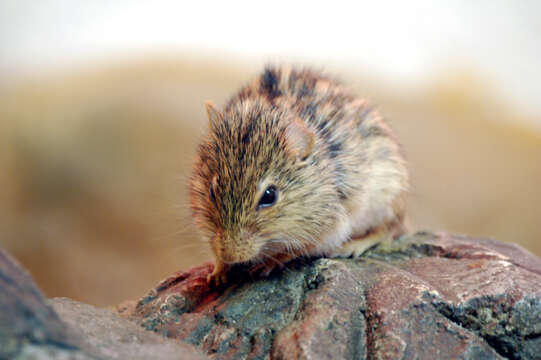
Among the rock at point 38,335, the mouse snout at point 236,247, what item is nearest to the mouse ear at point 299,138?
the mouse snout at point 236,247

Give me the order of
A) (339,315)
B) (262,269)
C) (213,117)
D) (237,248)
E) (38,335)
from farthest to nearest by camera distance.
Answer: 1. (213,117)
2. (262,269)
3. (237,248)
4. (339,315)
5. (38,335)

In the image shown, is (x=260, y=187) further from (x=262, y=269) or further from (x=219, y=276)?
(x=219, y=276)

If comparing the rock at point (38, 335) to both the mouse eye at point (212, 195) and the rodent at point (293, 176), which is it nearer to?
the rodent at point (293, 176)

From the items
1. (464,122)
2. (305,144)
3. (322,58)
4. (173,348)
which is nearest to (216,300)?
(173,348)

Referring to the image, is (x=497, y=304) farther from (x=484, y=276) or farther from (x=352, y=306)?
(x=352, y=306)

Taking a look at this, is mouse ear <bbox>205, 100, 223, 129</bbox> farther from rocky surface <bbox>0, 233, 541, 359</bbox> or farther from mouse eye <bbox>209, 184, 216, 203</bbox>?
rocky surface <bbox>0, 233, 541, 359</bbox>

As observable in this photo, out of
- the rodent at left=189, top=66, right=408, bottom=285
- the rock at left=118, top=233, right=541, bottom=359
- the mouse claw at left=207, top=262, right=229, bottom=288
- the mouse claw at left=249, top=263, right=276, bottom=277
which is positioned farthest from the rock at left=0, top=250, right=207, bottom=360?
the mouse claw at left=207, top=262, right=229, bottom=288

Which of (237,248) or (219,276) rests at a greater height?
(237,248)

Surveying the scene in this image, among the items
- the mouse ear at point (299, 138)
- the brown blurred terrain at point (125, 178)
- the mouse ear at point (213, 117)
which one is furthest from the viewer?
the brown blurred terrain at point (125, 178)

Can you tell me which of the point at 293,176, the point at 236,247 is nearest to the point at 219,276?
the point at 236,247
